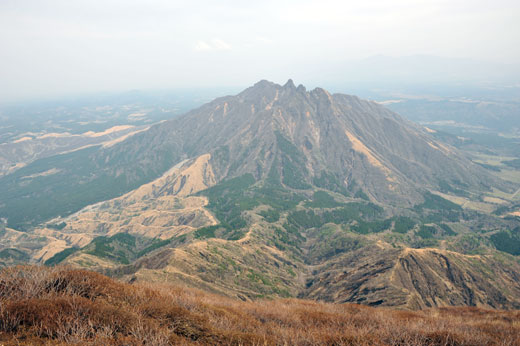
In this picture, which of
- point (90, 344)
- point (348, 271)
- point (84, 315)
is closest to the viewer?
point (90, 344)

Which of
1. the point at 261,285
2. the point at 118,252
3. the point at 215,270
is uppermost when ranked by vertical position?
the point at 215,270

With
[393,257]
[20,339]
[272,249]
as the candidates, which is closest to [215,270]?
[272,249]

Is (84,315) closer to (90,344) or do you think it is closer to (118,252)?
(90,344)

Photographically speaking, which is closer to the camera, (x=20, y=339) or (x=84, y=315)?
(x=20, y=339)

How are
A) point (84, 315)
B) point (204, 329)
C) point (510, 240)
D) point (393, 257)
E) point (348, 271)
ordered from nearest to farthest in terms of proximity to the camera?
point (84, 315) → point (204, 329) → point (393, 257) → point (348, 271) → point (510, 240)

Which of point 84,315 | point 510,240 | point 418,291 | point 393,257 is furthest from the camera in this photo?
point 510,240

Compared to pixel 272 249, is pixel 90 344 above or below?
above

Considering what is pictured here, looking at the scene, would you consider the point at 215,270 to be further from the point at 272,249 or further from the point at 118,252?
the point at 118,252

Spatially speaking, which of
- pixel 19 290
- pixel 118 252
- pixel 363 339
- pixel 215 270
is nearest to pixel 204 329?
pixel 363 339

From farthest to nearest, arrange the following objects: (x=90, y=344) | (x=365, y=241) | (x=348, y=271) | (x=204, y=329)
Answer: (x=365, y=241), (x=348, y=271), (x=204, y=329), (x=90, y=344)
